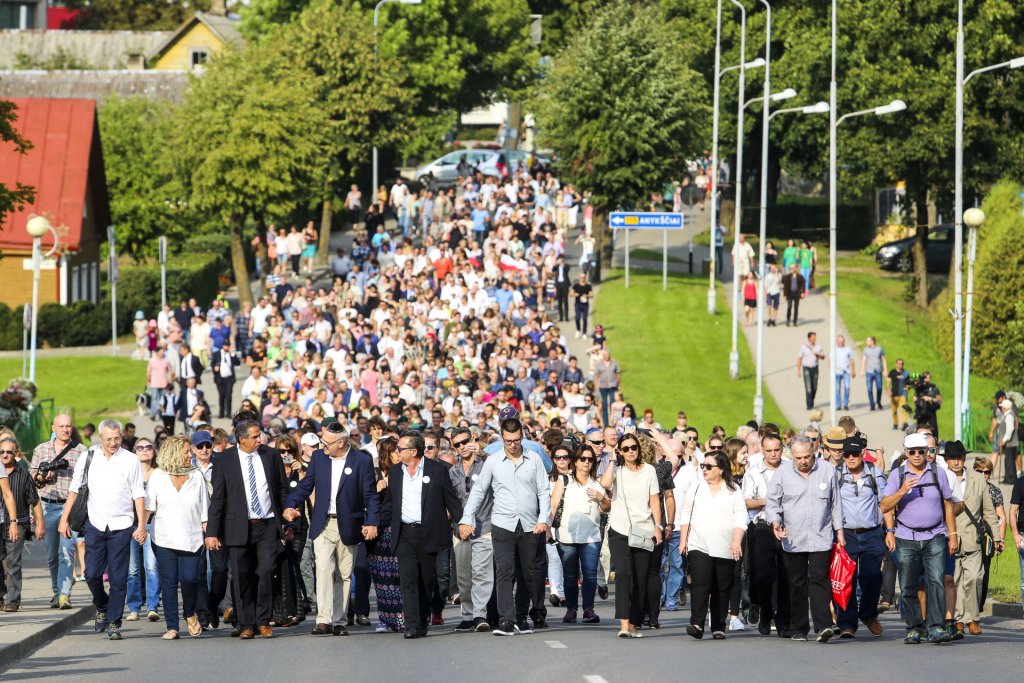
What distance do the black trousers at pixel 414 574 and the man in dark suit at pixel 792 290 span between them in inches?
1311

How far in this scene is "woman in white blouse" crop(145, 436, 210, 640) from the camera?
1554cm

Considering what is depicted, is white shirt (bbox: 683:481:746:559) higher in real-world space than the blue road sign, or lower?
lower

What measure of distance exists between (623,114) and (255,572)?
39.3 metres

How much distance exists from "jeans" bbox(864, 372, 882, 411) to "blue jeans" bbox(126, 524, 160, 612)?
84.8ft

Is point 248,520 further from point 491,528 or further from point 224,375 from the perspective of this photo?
point 224,375

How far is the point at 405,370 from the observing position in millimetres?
33594

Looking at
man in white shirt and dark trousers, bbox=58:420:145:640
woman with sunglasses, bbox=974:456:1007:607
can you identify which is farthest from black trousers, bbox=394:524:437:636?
woman with sunglasses, bbox=974:456:1007:607

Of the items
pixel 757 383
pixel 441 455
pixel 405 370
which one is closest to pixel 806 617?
pixel 441 455

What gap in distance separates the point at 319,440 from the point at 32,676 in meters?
4.87

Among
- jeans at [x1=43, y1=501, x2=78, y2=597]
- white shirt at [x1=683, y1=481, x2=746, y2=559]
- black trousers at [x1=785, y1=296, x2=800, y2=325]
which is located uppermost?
black trousers at [x1=785, y1=296, x2=800, y2=325]

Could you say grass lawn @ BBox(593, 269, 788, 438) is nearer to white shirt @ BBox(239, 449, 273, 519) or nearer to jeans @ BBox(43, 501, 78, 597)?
jeans @ BBox(43, 501, 78, 597)

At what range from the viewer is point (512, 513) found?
1568 cm

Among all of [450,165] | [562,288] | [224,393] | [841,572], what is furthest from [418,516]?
[450,165]

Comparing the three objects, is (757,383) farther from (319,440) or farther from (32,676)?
(32,676)
